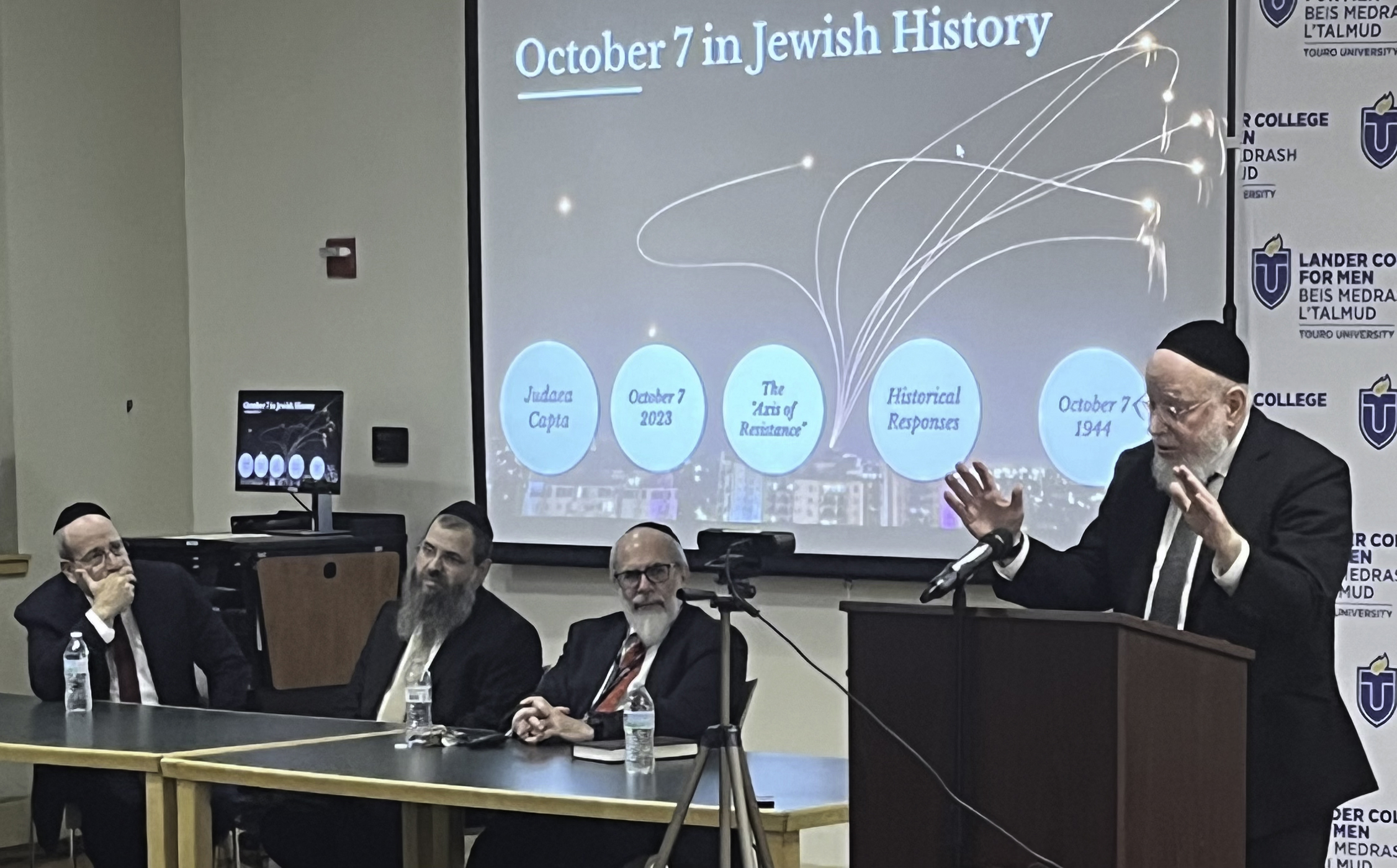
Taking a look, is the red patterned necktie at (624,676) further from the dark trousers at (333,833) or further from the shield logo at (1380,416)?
the shield logo at (1380,416)

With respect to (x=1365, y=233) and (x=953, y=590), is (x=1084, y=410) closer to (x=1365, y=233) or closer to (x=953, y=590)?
(x=1365, y=233)

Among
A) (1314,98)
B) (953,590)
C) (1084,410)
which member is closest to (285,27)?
(1084,410)

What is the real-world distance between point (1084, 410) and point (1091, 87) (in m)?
0.97

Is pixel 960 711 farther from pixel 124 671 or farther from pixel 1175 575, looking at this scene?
pixel 124 671

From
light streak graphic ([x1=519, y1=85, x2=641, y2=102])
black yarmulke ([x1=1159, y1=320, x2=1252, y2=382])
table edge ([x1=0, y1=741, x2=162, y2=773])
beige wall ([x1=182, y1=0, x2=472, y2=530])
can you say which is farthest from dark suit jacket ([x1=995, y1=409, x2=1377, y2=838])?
beige wall ([x1=182, y1=0, x2=472, y2=530])

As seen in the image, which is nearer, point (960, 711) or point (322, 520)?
point (960, 711)

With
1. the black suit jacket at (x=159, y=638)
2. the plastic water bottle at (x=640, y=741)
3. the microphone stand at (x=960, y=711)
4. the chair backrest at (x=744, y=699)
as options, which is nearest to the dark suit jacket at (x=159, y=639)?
the black suit jacket at (x=159, y=638)

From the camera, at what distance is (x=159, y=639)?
5586 millimetres

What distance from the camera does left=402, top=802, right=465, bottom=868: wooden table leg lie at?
4531 millimetres

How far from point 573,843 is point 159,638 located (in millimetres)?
1693

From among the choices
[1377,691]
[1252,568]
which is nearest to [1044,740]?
[1252,568]

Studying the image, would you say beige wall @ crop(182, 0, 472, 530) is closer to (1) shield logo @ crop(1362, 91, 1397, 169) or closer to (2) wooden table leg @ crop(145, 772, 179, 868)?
(2) wooden table leg @ crop(145, 772, 179, 868)

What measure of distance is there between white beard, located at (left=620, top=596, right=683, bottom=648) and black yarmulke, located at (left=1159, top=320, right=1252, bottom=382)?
199 cm

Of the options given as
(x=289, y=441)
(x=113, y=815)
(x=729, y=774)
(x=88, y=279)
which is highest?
(x=88, y=279)
